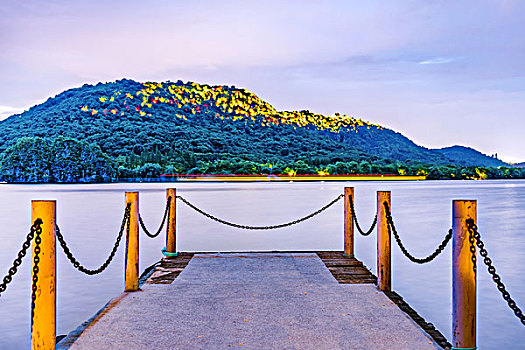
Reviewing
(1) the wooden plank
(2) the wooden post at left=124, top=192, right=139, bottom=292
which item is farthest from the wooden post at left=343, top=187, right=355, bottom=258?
(2) the wooden post at left=124, top=192, right=139, bottom=292

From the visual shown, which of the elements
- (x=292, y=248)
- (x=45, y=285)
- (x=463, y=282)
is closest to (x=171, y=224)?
(x=45, y=285)

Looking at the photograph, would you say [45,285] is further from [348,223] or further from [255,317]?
[348,223]

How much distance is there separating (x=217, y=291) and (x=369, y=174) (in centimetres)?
17470

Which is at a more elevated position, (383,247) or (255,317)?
(383,247)

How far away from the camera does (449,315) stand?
7703mm

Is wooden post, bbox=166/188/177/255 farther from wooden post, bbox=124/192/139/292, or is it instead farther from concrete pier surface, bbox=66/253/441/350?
wooden post, bbox=124/192/139/292

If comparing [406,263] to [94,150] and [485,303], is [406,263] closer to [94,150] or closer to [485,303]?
[485,303]

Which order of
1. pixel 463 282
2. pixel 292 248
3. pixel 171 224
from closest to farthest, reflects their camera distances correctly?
pixel 463 282 → pixel 171 224 → pixel 292 248

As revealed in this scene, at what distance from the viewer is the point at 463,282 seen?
4.13 meters

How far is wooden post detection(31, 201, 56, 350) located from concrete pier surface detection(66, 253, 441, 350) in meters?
0.38

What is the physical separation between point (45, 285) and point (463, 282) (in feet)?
11.9

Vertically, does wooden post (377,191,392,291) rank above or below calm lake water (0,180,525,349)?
above

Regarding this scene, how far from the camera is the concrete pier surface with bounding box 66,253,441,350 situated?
4.32 meters

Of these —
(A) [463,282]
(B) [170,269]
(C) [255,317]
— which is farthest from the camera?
(B) [170,269]
